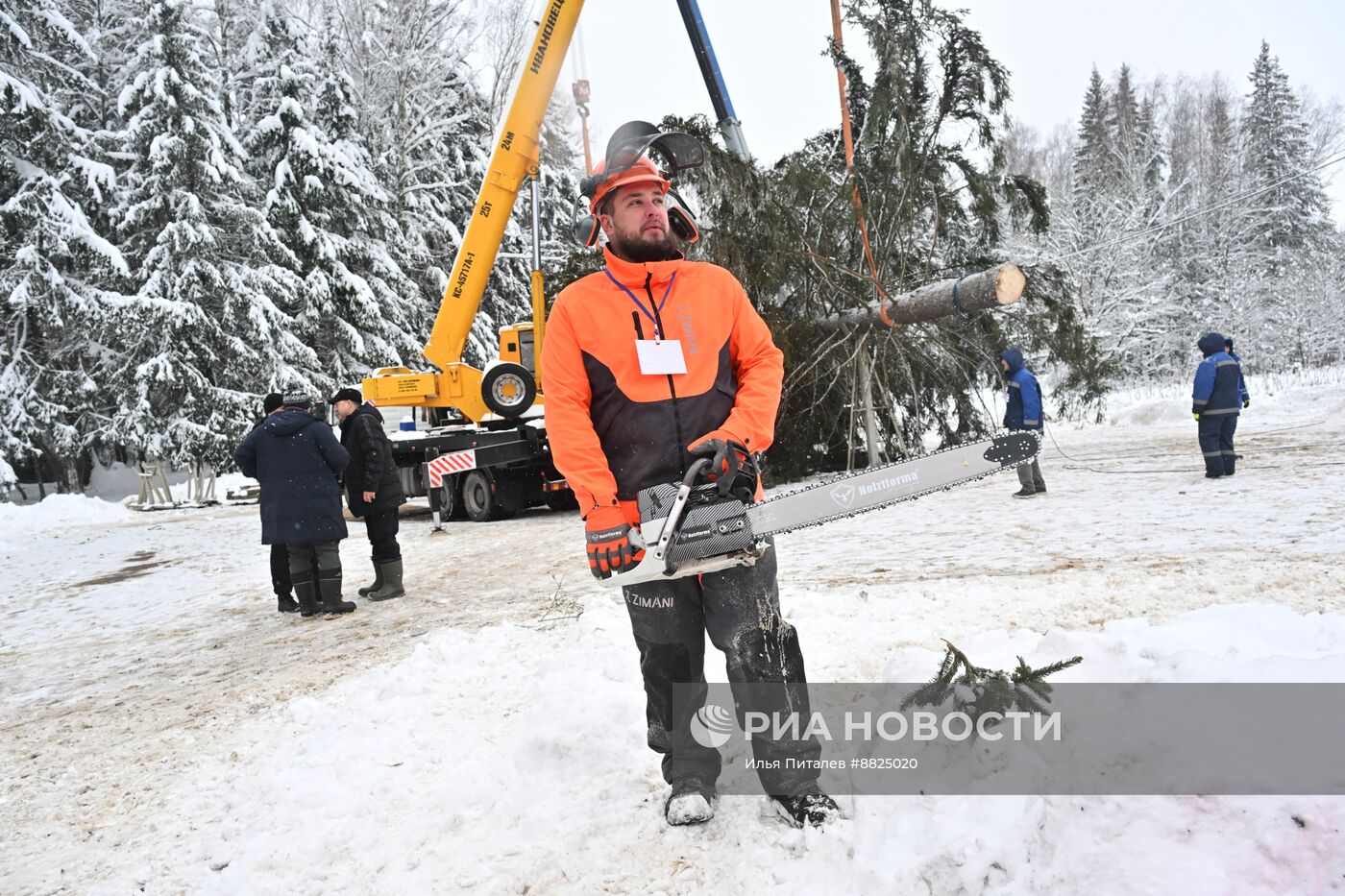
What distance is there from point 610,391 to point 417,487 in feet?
36.5

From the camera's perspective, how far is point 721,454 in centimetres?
240

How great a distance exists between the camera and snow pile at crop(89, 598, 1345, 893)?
188 centimetres

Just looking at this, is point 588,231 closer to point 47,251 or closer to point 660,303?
point 660,303

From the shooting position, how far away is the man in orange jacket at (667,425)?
2.51 metres

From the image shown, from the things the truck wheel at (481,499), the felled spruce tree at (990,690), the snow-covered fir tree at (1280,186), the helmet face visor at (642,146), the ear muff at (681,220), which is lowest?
the felled spruce tree at (990,690)

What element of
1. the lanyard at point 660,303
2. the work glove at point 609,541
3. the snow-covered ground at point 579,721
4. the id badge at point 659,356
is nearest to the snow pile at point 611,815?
the snow-covered ground at point 579,721

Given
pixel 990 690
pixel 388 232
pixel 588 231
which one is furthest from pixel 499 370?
pixel 388 232

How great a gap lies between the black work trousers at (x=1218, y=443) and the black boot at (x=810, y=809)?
8.02 m

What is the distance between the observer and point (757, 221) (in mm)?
9781

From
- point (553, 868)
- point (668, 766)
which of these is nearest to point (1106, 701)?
point (668, 766)

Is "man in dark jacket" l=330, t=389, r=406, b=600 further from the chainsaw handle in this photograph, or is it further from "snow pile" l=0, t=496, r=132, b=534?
"snow pile" l=0, t=496, r=132, b=534

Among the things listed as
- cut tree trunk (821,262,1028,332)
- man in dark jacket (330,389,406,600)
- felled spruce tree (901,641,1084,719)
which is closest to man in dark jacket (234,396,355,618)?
man in dark jacket (330,389,406,600)

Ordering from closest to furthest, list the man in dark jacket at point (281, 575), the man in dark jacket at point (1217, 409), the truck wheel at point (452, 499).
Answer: the man in dark jacket at point (281, 575) < the man in dark jacket at point (1217, 409) < the truck wheel at point (452, 499)
